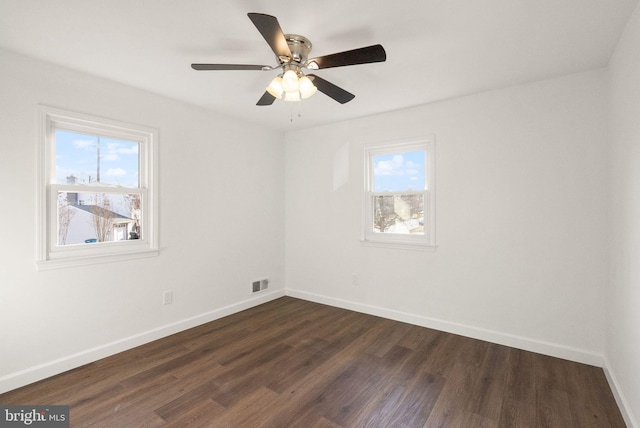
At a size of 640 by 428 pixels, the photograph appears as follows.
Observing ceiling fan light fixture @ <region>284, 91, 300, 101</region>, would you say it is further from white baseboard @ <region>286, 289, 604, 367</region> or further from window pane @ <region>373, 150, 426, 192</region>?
white baseboard @ <region>286, 289, 604, 367</region>

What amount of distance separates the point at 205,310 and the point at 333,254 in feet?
5.78

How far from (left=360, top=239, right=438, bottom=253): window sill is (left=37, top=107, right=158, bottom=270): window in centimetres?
245

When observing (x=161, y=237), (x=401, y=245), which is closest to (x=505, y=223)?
(x=401, y=245)

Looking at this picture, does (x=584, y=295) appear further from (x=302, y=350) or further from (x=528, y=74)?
(x=302, y=350)

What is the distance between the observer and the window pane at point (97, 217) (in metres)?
2.62

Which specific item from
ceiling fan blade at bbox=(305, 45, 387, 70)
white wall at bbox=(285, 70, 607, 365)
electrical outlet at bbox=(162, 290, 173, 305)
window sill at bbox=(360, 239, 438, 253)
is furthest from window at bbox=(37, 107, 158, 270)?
window sill at bbox=(360, 239, 438, 253)

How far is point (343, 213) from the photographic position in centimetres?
410

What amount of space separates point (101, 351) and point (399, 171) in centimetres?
356

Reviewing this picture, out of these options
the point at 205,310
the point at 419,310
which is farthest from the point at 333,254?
the point at 205,310

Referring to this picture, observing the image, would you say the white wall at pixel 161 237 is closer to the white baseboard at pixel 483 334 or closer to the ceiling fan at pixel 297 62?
the white baseboard at pixel 483 334

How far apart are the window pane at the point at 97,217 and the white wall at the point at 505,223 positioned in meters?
2.43

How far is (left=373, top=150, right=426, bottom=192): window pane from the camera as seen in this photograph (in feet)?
11.7

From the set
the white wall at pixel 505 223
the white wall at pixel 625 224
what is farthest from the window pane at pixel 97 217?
the white wall at pixel 625 224

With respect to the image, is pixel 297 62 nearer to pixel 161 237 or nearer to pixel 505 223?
pixel 161 237
